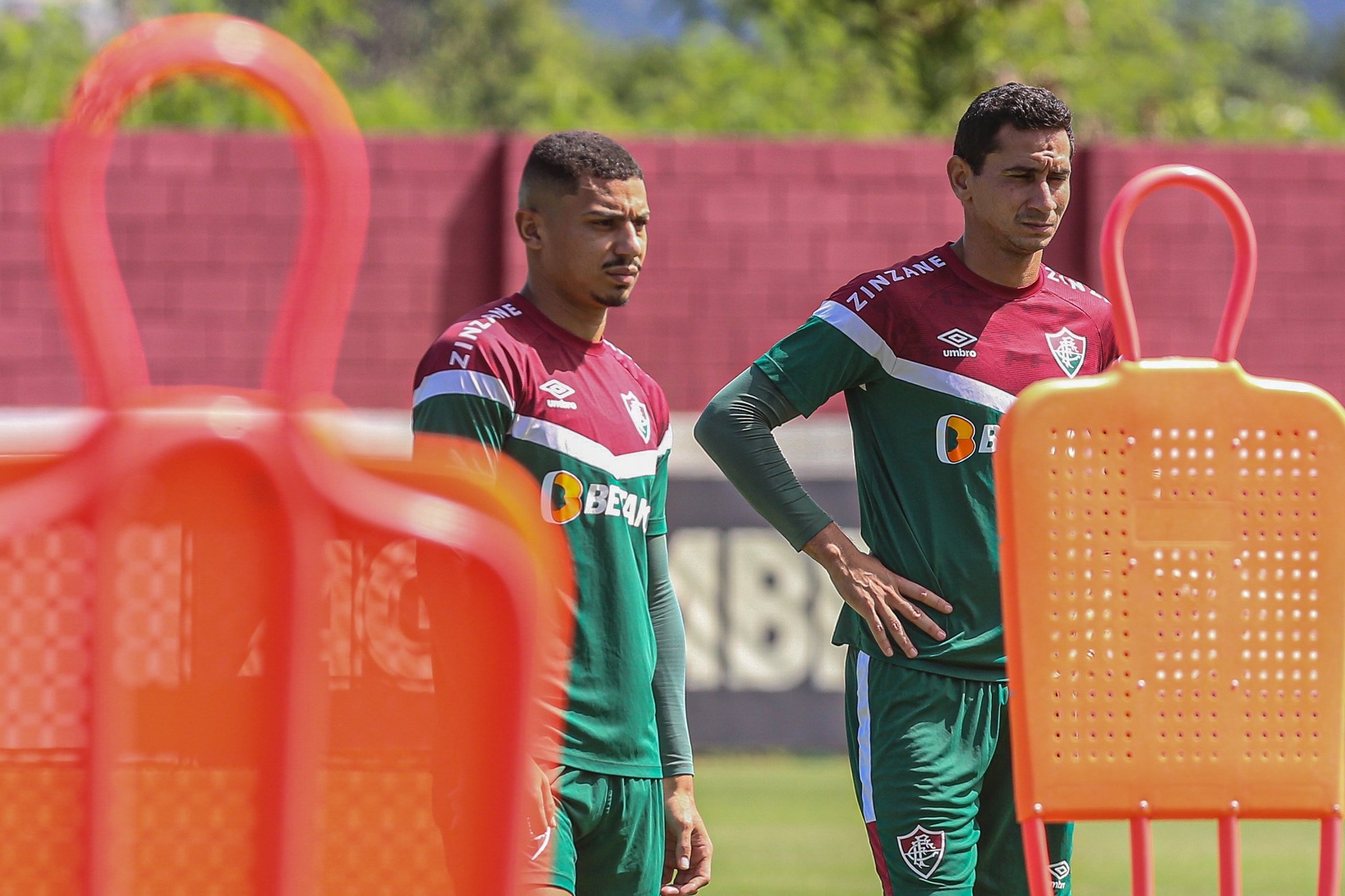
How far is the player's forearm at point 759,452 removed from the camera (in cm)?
370

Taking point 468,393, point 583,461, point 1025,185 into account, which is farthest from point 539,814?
point 1025,185

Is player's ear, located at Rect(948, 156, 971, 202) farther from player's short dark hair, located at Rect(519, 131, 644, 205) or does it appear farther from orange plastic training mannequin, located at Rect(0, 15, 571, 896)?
orange plastic training mannequin, located at Rect(0, 15, 571, 896)

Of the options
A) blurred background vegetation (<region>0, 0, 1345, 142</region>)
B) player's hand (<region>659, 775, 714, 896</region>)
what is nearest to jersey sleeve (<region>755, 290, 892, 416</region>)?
player's hand (<region>659, 775, 714, 896</region>)

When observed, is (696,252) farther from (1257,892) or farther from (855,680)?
(855,680)

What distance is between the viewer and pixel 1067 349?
379cm

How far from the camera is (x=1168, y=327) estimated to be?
12039mm

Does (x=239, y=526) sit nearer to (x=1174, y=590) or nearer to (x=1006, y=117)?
(x=1174, y=590)

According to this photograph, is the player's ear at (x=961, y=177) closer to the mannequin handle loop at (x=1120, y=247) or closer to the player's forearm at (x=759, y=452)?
the player's forearm at (x=759, y=452)

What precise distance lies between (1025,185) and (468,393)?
4.04 ft

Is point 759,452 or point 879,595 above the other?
point 759,452

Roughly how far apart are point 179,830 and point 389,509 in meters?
0.38

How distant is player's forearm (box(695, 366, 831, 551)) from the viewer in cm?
370

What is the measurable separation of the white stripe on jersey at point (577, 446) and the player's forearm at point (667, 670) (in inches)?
9.5

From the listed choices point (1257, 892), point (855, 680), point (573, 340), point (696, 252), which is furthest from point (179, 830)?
point (696, 252)
